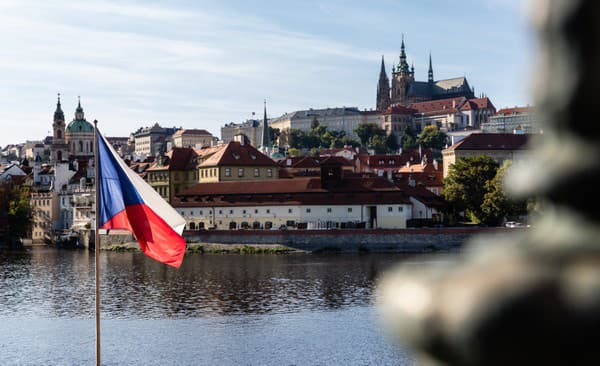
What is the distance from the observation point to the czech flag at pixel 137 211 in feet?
56.6

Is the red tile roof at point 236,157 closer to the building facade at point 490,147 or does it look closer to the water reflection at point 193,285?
the water reflection at point 193,285

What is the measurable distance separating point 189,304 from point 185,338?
10.8 metres

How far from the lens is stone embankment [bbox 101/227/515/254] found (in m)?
81.4

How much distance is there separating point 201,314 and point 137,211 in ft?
85.6

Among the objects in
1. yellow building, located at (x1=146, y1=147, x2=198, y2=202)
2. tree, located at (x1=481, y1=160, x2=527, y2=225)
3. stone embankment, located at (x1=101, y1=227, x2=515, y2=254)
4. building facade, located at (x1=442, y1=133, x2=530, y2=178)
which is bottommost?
stone embankment, located at (x1=101, y1=227, x2=515, y2=254)

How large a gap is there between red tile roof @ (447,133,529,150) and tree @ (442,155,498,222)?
1112 inches

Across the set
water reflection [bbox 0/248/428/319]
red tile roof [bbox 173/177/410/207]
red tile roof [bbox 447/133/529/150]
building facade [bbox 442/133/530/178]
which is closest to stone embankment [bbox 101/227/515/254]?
water reflection [bbox 0/248/428/319]

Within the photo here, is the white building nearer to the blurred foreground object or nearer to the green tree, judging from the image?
the green tree

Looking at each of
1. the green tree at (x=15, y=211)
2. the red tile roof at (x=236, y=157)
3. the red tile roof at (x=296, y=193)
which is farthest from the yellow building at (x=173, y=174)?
the red tile roof at (x=296, y=193)

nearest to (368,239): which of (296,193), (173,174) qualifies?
(296,193)

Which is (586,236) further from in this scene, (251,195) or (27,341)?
(251,195)

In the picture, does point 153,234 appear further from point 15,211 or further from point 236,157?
point 15,211

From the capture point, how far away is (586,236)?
1.42 metres

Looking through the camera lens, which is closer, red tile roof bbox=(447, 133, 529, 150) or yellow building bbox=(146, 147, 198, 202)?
yellow building bbox=(146, 147, 198, 202)
